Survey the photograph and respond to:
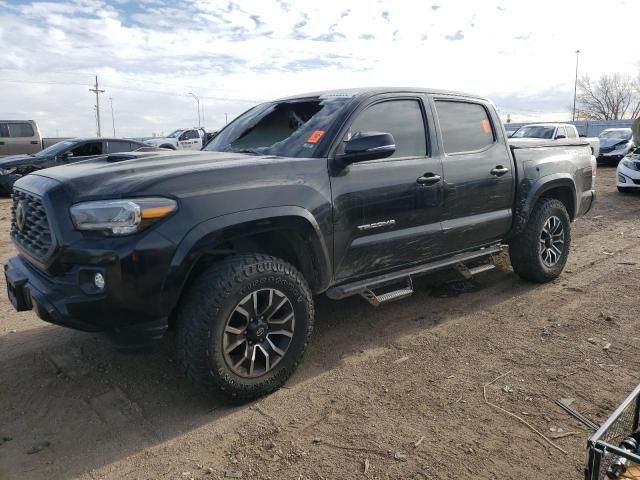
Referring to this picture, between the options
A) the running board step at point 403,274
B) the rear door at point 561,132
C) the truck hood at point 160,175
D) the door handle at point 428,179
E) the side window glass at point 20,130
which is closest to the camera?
the truck hood at point 160,175

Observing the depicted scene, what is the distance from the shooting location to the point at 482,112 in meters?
4.85

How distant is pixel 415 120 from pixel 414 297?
1.77 meters

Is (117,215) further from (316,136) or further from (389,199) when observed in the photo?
(389,199)

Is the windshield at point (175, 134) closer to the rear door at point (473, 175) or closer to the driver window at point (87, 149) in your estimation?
the driver window at point (87, 149)

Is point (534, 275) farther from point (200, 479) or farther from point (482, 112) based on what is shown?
point (200, 479)

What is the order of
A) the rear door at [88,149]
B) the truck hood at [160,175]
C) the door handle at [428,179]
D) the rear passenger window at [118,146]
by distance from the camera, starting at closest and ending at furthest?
the truck hood at [160,175] < the door handle at [428,179] < the rear door at [88,149] < the rear passenger window at [118,146]

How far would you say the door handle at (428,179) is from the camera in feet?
13.0

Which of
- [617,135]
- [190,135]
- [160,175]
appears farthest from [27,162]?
[617,135]

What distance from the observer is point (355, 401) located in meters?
3.13

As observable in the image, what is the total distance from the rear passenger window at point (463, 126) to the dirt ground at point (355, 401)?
4.79 feet

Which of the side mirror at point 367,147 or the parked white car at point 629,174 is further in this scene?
the parked white car at point 629,174

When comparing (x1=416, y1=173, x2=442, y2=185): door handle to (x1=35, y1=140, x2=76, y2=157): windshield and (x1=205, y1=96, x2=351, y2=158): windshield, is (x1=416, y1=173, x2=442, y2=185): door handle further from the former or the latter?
(x1=35, y1=140, x2=76, y2=157): windshield

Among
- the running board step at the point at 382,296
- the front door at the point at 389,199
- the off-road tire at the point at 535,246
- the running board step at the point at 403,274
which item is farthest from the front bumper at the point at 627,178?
the running board step at the point at 382,296

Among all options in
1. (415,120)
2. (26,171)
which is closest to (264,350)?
(415,120)
